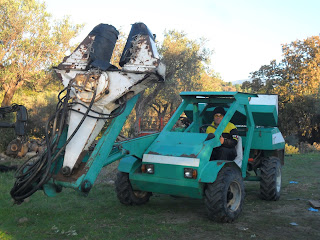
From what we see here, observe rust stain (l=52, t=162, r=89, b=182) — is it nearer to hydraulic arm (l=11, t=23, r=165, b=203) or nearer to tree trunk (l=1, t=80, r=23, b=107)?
hydraulic arm (l=11, t=23, r=165, b=203)

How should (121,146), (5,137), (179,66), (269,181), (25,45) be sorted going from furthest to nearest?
(179,66) < (25,45) < (5,137) < (269,181) < (121,146)

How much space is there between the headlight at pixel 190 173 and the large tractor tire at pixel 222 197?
0.33 meters

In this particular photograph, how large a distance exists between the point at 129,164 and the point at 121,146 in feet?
2.04

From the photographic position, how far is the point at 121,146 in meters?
5.78

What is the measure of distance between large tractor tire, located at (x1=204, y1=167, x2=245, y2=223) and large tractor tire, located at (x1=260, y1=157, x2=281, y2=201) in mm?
1539

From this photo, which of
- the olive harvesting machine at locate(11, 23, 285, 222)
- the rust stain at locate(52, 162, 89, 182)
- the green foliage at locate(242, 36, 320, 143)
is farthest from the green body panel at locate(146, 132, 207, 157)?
the green foliage at locate(242, 36, 320, 143)

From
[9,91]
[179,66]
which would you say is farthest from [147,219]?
[179,66]

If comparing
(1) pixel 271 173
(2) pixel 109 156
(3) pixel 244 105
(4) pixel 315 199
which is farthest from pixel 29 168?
(4) pixel 315 199

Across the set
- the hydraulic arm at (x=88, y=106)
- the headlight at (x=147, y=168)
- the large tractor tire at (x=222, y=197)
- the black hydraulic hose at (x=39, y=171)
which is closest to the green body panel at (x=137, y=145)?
the headlight at (x=147, y=168)

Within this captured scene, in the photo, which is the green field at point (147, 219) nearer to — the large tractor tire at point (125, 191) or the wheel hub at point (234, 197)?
the large tractor tire at point (125, 191)

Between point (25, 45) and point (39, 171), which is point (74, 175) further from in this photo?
point (25, 45)

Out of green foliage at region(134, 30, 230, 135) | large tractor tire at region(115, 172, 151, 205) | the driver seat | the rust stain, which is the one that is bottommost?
large tractor tire at region(115, 172, 151, 205)

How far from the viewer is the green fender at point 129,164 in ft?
20.5

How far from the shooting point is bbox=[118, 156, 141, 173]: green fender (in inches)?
245
